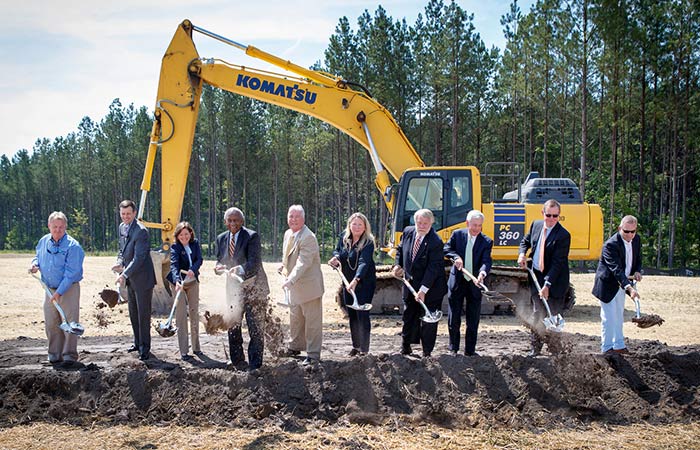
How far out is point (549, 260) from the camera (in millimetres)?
6727

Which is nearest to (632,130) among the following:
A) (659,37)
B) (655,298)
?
(659,37)

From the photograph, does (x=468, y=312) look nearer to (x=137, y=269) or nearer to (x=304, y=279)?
(x=304, y=279)

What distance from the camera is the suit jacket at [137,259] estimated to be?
22.7 feet

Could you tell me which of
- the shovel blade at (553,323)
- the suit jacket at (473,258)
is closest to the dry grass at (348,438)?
the shovel blade at (553,323)

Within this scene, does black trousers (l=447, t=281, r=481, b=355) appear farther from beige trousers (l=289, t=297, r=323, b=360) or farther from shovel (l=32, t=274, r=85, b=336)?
shovel (l=32, t=274, r=85, b=336)

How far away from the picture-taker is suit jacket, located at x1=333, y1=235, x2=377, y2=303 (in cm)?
686

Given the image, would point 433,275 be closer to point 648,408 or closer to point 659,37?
point 648,408

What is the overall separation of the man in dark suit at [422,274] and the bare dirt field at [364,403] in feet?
2.02

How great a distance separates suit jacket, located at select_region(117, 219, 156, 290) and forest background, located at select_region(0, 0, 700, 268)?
34.0 feet

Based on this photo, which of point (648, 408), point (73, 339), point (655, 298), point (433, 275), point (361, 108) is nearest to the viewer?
point (648, 408)

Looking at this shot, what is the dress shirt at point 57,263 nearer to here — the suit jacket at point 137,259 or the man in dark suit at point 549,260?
the suit jacket at point 137,259

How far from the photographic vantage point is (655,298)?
47.3ft

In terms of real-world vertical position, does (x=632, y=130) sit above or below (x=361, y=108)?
above

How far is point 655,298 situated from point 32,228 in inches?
2987
